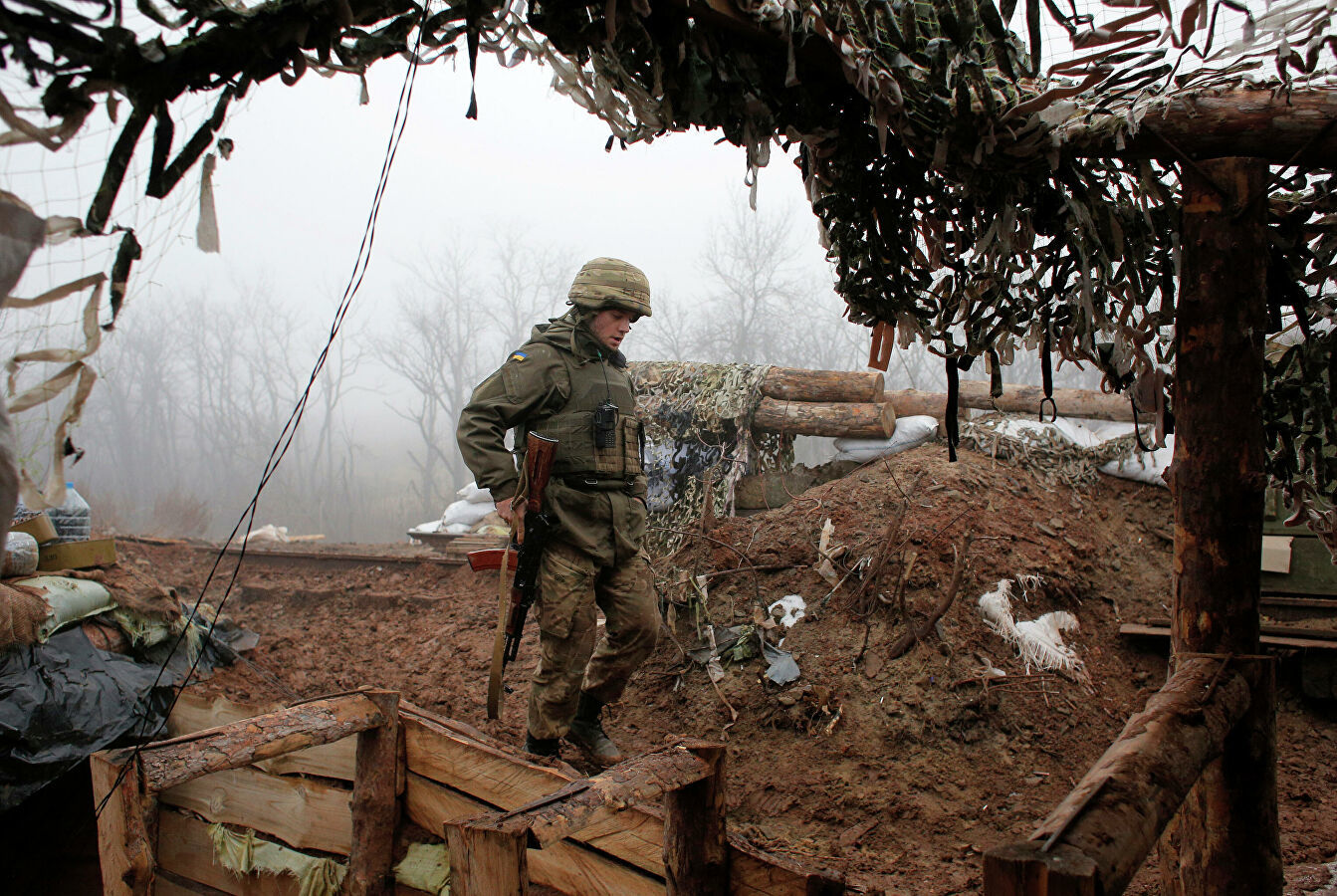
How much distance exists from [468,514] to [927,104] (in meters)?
9.35

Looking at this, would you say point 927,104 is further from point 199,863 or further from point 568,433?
point 199,863

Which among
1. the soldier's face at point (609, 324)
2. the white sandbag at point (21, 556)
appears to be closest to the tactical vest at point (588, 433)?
the soldier's face at point (609, 324)

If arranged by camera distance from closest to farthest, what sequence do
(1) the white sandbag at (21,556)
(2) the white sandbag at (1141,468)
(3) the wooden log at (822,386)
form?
(1) the white sandbag at (21,556)
(2) the white sandbag at (1141,468)
(3) the wooden log at (822,386)

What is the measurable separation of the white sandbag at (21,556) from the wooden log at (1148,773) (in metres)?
4.81

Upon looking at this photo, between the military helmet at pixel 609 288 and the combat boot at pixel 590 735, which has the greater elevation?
the military helmet at pixel 609 288

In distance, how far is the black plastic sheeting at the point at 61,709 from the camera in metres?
3.28

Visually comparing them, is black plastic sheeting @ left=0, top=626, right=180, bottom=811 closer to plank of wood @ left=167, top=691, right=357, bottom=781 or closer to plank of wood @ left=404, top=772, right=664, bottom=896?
plank of wood @ left=167, top=691, right=357, bottom=781

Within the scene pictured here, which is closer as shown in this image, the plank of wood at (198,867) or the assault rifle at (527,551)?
the plank of wood at (198,867)

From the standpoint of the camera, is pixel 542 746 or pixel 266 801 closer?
pixel 266 801

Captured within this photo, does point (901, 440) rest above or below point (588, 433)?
below

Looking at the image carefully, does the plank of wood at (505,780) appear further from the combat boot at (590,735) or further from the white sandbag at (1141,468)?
the white sandbag at (1141,468)

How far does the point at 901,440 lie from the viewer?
6902 mm

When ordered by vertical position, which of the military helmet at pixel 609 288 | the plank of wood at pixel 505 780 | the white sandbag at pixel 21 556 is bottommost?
the plank of wood at pixel 505 780

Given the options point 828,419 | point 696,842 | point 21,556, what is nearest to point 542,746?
point 696,842
